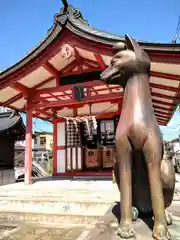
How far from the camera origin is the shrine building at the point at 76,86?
Result: 6590 millimetres

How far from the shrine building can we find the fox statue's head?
337cm

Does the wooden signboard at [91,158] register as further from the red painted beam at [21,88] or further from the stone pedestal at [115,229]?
the stone pedestal at [115,229]

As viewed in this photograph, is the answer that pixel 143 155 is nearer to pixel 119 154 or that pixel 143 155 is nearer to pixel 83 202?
pixel 119 154

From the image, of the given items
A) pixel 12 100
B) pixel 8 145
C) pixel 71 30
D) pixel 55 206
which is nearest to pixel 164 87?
pixel 71 30

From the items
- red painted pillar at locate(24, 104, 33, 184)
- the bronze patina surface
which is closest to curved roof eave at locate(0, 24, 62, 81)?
red painted pillar at locate(24, 104, 33, 184)

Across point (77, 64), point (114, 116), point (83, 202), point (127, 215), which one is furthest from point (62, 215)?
point (114, 116)

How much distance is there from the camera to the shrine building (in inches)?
259

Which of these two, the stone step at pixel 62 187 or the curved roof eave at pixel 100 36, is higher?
the curved roof eave at pixel 100 36

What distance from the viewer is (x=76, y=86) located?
7.82 metres

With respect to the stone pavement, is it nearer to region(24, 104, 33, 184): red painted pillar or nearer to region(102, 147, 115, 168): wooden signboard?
region(24, 104, 33, 184): red painted pillar

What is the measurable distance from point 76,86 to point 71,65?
1334 millimetres

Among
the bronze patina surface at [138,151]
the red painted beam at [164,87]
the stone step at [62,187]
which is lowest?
the stone step at [62,187]

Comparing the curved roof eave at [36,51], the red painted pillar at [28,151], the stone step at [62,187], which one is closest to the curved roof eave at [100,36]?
the curved roof eave at [36,51]

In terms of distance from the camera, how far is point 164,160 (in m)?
2.41
